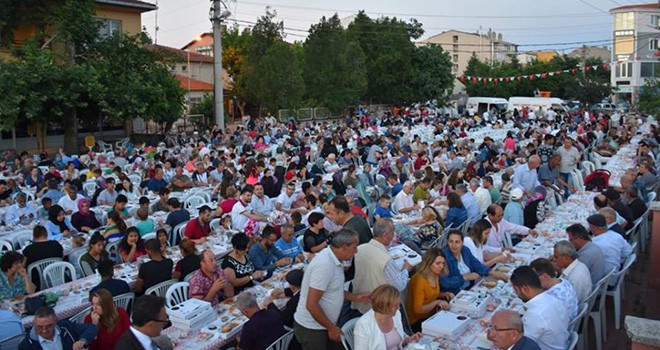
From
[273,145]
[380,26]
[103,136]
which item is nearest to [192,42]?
[380,26]

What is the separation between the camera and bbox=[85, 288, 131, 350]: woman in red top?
520 cm

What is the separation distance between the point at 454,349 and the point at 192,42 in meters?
62.0

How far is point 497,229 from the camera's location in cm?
845

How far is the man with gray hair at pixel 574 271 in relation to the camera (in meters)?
6.11

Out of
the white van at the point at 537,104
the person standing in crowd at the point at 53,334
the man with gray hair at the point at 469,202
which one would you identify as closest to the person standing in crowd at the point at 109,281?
the person standing in crowd at the point at 53,334

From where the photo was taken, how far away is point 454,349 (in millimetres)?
5125

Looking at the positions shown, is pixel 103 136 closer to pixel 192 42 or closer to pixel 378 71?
pixel 378 71

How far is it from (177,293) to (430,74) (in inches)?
1735

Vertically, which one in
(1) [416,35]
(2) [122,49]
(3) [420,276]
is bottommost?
(3) [420,276]

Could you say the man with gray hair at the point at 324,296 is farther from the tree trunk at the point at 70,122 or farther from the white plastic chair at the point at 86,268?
the tree trunk at the point at 70,122

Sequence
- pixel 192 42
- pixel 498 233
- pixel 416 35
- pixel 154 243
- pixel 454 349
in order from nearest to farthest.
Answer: pixel 454 349, pixel 154 243, pixel 498 233, pixel 416 35, pixel 192 42

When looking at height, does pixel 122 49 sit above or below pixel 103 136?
above

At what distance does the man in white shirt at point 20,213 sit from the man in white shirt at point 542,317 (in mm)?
8998

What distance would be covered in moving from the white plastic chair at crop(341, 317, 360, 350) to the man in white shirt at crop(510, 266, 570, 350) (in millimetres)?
1455
